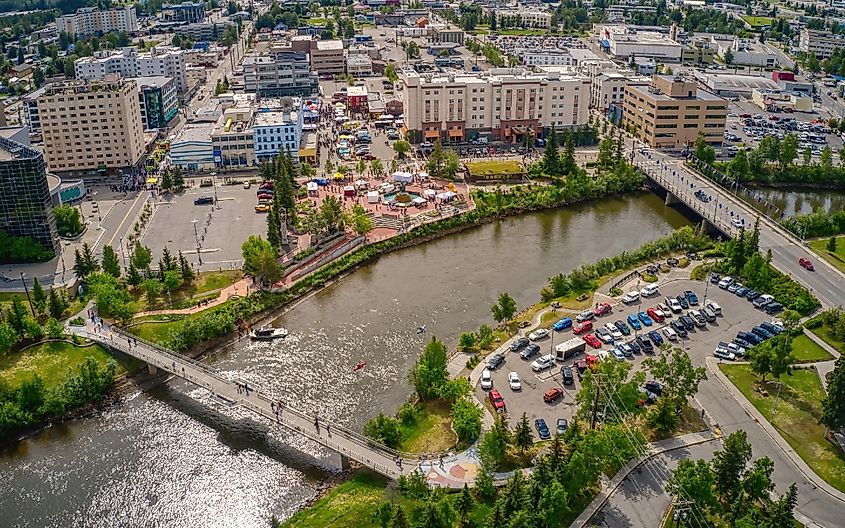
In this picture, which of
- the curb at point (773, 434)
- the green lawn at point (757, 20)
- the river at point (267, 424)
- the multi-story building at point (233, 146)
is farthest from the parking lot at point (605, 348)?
the green lawn at point (757, 20)

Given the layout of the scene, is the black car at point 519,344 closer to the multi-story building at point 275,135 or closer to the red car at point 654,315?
the red car at point 654,315

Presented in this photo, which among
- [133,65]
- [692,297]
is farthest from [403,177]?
[133,65]

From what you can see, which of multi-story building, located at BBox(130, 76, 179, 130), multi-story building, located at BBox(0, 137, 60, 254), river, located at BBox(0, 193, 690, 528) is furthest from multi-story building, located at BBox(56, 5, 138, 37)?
river, located at BBox(0, 193, 690, 528)

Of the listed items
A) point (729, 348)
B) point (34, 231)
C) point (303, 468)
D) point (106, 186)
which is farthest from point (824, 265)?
point (106, 186)

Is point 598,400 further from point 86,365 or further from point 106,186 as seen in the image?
point 106,186

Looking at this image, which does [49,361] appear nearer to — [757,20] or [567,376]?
[567,376]

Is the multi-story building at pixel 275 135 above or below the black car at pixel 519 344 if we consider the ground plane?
above
